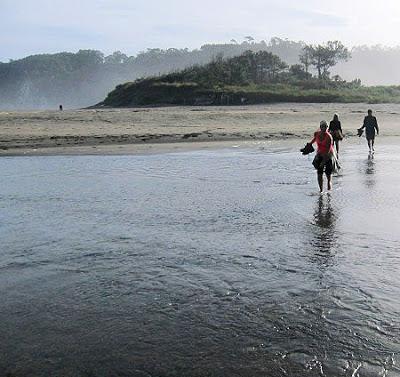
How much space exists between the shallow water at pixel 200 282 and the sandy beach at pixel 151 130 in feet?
38.4

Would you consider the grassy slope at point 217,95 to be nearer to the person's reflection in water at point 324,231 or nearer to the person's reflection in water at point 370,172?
the person's reflection in water at point 370,172

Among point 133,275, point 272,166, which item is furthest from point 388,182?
point 133,275

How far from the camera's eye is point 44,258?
727 centimetres

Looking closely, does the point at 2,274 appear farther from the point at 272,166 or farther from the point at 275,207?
the point at 272,166

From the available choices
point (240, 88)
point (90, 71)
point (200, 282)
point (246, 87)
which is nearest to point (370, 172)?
point (200, 282)

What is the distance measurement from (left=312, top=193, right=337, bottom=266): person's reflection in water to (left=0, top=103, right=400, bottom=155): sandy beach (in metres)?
12.6

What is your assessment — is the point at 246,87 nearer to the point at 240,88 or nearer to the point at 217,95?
the point at 240,88

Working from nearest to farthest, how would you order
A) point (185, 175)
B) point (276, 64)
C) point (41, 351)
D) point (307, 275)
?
point (41, 351)
point (307, 275)
point (185, 175)
point (276, 64)

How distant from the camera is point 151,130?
28.7 metres

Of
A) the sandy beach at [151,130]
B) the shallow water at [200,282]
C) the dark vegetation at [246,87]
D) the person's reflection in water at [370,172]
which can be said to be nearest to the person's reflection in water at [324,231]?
the shallow water at [200,282]

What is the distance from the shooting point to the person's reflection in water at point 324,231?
7.23 meters

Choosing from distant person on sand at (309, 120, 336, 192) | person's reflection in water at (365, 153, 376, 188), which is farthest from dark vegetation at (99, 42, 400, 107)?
distant person on sand at (309, 120, 336, 192)

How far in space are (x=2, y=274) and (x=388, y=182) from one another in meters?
10.1

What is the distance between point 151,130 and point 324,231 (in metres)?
20.9
